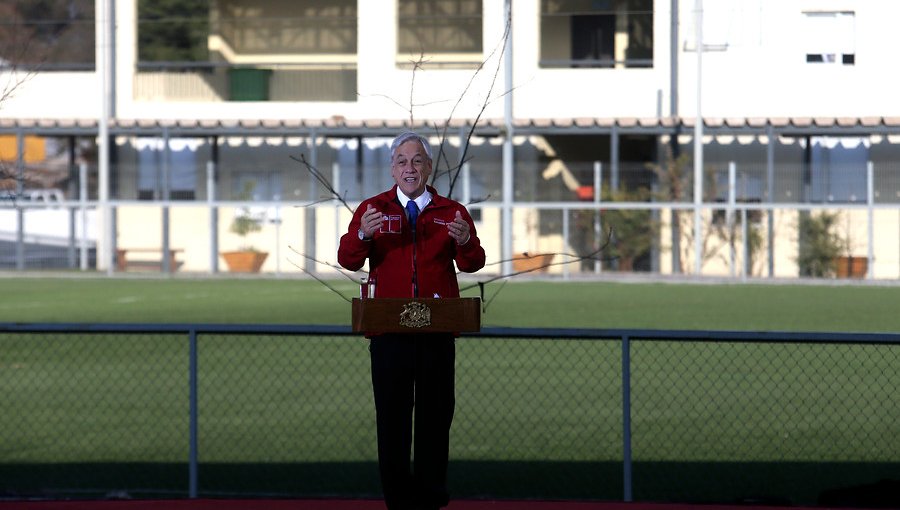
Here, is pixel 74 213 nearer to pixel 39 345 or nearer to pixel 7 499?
pixel 39 345

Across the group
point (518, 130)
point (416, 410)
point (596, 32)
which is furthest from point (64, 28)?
point (416, 410)

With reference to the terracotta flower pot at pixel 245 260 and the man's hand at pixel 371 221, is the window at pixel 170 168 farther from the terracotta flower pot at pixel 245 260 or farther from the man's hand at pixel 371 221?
the man's hand at pixel 371 221

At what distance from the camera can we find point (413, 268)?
18.2 ft

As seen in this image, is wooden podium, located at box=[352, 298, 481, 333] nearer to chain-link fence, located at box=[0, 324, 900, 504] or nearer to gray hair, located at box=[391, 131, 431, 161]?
gray hair, located at box=[391, 131, 431, 161]

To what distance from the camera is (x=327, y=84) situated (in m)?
43.3

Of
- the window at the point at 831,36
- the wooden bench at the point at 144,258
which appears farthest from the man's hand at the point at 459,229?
the wooden bench at the point at 144,258

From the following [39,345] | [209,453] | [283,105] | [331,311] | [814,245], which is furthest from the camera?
[283,105]

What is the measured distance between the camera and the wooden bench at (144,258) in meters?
40.5

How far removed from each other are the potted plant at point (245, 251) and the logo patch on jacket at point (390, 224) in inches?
1371

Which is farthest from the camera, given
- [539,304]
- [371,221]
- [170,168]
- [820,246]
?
[170,168]

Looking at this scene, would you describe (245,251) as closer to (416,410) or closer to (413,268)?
(416,410)

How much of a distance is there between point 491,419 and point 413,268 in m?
6.07

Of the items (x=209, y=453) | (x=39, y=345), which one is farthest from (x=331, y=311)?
(x=209, y=453)

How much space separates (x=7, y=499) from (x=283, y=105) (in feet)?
118
